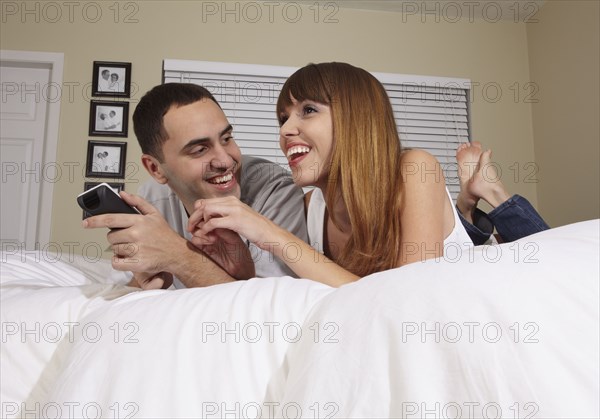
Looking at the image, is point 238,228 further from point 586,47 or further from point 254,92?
point 586,47

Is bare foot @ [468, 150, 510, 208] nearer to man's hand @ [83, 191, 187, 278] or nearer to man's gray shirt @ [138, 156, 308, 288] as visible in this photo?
man's gray shirt @ [138, 156, 308, 288]

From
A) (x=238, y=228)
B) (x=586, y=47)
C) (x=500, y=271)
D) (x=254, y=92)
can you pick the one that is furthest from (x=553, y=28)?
(x=500, y=271)

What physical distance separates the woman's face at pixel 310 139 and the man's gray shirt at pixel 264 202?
0.36ft

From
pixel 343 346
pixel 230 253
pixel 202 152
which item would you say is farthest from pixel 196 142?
pixel 343 346

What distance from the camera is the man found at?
3.75 feet

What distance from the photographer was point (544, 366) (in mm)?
465

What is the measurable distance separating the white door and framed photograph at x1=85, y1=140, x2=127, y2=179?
0.20 m

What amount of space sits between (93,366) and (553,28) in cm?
342

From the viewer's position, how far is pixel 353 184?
1.37m

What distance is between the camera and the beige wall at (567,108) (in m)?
2.94

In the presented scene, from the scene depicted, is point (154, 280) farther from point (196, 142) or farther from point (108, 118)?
point (108, 118)

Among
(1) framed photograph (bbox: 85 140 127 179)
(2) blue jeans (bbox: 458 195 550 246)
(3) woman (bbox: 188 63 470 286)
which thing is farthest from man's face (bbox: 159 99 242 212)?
(1) framed photograph (bbox: 85 140 127 179)

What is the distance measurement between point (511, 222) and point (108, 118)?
225cm

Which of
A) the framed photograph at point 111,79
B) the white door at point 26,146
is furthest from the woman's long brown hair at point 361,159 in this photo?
the white door at point 26,146
